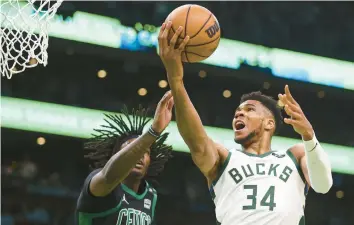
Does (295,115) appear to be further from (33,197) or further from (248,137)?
(33,197)

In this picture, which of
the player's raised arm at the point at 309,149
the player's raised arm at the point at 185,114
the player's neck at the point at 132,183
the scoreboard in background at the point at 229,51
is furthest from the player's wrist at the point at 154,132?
the scoreboard in background at the point at 229,51

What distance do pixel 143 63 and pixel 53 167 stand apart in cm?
180

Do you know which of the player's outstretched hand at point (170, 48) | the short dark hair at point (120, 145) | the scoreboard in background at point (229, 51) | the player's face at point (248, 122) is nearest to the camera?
the player's outstretched hand at point (170, 48)

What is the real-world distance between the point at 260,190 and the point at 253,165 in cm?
18

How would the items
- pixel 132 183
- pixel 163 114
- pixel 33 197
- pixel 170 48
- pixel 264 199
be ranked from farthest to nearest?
pixel 33 197, pixel 132 183, pixel 163 114, pixel 264 199, pixel 170 48

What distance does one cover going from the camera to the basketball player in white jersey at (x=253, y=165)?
369 cm

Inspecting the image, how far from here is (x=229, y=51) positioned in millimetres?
9102

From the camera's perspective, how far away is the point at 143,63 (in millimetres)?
9117

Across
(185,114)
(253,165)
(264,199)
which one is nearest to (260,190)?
(264,199)

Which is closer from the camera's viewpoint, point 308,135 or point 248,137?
point 308,135

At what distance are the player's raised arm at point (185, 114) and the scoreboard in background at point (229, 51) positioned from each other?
15.4 feet

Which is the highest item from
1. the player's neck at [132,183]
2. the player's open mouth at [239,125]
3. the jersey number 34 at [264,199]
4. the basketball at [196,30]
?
the basketball at [196,30]

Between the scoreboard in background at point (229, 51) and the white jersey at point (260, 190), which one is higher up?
the scoreboard in background at point (229, 51)

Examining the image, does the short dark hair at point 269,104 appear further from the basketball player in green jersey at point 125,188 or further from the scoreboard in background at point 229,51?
the scoreboard in background at point 229,51
